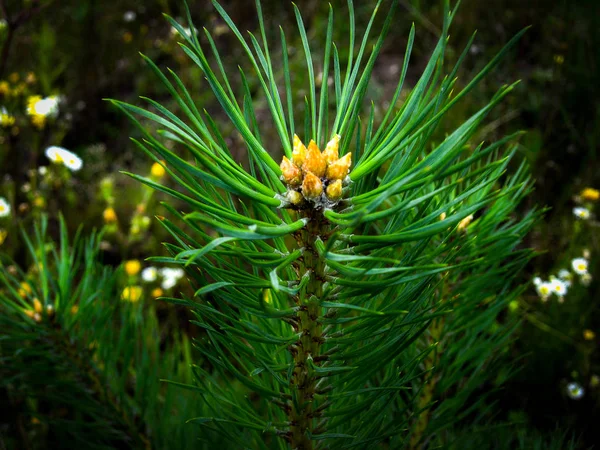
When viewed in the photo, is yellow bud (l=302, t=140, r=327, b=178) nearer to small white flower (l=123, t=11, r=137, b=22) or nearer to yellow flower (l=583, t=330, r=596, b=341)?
yellow flower (l=583, t=330, r=596, b=341)

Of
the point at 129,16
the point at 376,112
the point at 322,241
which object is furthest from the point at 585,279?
the point at 129,16

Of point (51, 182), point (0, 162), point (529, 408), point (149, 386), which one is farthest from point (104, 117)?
point (529, 408)

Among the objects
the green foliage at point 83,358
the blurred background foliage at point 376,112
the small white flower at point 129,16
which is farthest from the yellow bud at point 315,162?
the small white flower at point 129,16

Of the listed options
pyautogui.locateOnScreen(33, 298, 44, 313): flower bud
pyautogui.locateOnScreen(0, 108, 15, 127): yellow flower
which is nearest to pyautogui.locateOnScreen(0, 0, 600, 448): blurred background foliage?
pyautogui.locateOnScreen(0, 108, 15, 127): yellow flower

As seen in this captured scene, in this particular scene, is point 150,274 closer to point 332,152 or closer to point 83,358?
point 83,358

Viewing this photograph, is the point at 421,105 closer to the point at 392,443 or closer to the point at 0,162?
the point at 392,443
